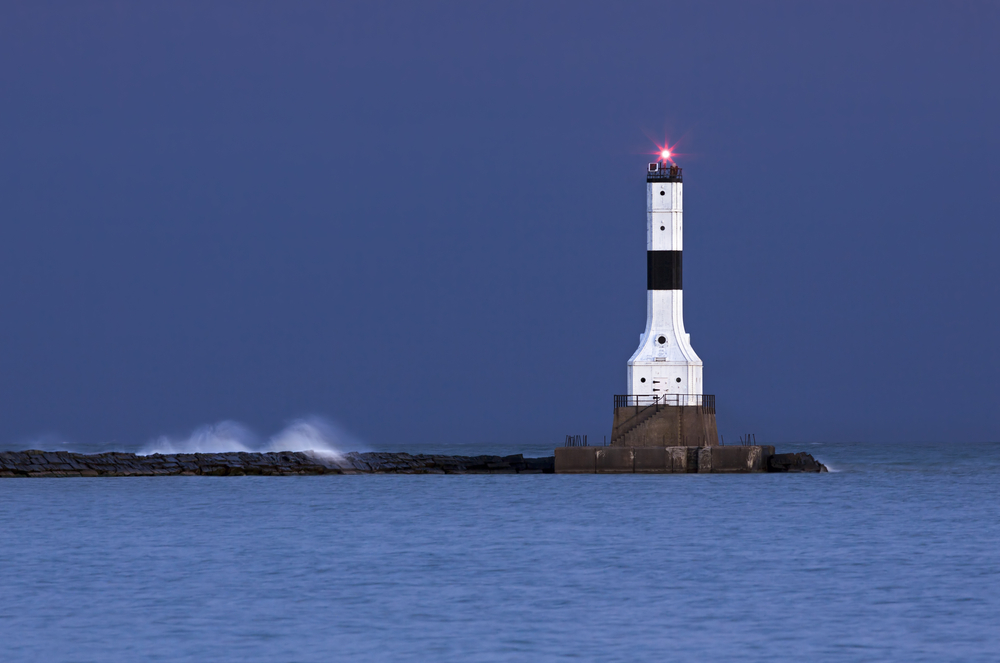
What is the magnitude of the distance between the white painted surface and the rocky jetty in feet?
51.3

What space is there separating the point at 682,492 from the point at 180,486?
21827 mm

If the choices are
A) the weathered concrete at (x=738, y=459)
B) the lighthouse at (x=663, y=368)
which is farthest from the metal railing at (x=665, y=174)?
the weathered concrete at (x=738, y=459)

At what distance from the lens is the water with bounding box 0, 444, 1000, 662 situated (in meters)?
22.0

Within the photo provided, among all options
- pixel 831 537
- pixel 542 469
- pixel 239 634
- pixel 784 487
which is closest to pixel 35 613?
pixel 239 634

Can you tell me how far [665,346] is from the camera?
56062 millimetres

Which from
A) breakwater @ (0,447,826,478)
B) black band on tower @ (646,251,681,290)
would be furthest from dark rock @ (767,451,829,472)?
black band on tower @ (646,251,681,290)

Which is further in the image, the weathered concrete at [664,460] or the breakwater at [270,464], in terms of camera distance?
the breakwater at [270,464]

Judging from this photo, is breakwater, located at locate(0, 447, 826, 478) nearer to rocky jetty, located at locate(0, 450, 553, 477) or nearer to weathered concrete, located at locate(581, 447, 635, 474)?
rocky jetty, located at locate(0, 450, 553, 477)

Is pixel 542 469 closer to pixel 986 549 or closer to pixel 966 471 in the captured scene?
pixel 966 471

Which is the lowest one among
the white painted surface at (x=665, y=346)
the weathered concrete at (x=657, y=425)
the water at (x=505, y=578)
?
the water at (x=505, y=578)

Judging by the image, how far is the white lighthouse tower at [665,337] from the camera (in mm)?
55938

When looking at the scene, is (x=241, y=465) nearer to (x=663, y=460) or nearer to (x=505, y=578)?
(x=663, y=460)

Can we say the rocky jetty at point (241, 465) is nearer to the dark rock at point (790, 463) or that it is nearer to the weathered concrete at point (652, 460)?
the dark rock at point (790, 463)

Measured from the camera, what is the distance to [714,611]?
81.7 feet
